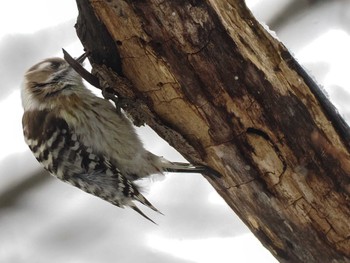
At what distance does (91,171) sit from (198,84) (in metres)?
1.30

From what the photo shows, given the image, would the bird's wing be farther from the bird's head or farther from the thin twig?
the thin twig

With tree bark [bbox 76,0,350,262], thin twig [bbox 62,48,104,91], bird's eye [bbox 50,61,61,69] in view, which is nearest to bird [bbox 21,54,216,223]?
bird's eye [bbox 50,61,61,69]

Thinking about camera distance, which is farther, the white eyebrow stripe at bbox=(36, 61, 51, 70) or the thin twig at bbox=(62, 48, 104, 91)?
the white eyebrow stripe at bbox=(36, 61, 51, 70)

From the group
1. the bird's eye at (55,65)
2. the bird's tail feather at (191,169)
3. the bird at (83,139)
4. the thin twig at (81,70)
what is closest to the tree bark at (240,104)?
the bird's tail feather at (191,169)

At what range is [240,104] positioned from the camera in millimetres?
3193

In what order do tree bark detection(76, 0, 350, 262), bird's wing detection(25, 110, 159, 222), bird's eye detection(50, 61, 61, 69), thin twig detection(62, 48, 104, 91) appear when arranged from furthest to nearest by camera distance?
bird's eye detection(50, 61, 61, 69), bird's wing detection(25, 110, 159, 222), thin twig detection(62, 48, 104, 91), tree bark detection(76, 0, 350, 262)

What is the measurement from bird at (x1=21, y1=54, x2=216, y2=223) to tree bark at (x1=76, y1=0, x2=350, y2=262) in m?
0.80

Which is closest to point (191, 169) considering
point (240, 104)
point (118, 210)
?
point (240, 104)

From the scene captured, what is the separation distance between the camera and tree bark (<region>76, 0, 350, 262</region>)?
3121 millimetres

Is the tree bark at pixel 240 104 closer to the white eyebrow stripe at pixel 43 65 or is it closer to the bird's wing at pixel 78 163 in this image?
the bird's wing at pixel 78 163

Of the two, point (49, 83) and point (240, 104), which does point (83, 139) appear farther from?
point (240, 104)

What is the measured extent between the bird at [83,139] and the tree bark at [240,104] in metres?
0.80

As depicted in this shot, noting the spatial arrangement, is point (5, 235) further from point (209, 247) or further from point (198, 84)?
point (198, 84)

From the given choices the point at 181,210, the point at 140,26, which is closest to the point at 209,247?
the point at 181,210
